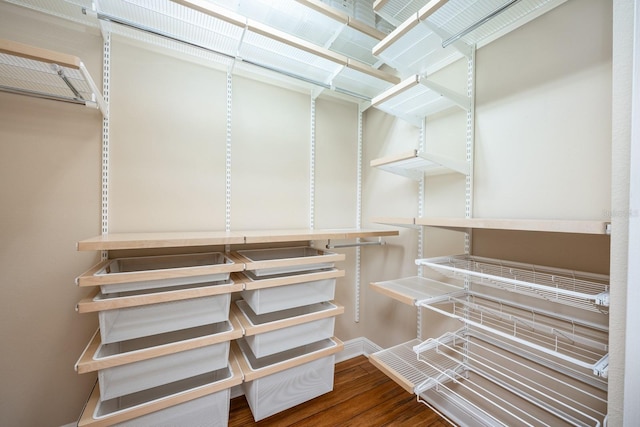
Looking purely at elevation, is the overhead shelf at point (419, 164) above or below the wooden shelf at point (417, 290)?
above

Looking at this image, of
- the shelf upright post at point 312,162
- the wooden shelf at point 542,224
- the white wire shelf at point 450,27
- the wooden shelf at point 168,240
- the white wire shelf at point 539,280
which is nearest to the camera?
the wooden shelf at point 542,224

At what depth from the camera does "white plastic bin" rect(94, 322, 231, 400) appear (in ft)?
3.44

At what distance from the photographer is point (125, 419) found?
3.41 ft

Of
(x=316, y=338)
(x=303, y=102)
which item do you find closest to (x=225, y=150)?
(x=303, y=102)

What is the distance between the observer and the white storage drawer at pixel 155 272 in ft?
3.35

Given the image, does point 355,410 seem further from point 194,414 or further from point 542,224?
point 542,224

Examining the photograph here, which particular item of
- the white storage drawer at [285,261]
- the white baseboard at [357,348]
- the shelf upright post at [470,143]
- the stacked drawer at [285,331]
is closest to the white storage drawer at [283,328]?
the stacked drawer at [285,331]

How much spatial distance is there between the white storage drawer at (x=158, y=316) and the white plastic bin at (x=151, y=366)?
77 millimetres

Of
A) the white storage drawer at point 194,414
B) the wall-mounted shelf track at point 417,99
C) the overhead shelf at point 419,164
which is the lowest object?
the white storage drawer at point 194,414

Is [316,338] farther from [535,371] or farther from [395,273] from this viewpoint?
[535,371]

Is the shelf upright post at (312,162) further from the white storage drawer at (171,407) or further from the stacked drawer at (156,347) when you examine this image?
the white storage drawer at (171,407)

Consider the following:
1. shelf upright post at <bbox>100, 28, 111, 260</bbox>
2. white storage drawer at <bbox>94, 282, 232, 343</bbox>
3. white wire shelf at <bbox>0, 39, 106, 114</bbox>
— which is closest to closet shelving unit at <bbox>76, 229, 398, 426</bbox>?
white storage drawer at <bbox>94, 282, 232, 343</bbox>

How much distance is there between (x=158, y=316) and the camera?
112 centimetres

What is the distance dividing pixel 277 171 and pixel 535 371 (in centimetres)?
173
